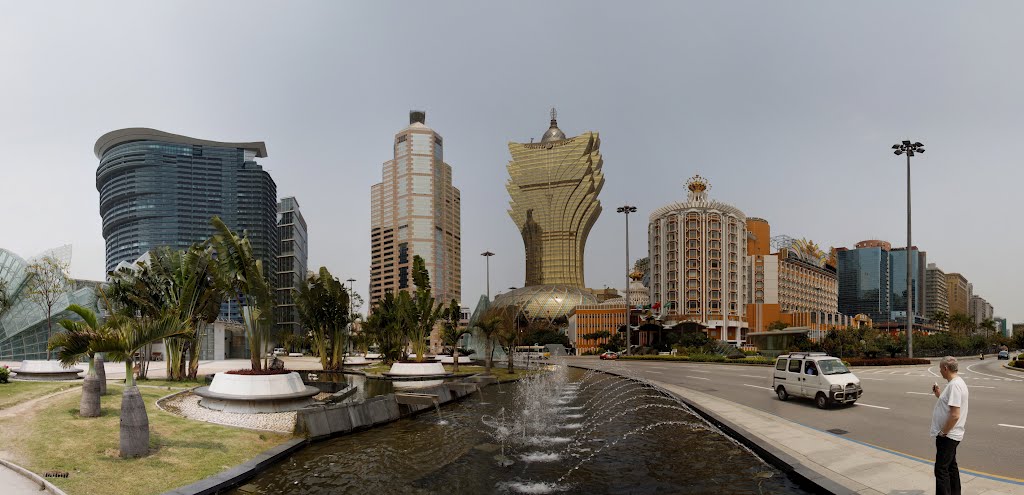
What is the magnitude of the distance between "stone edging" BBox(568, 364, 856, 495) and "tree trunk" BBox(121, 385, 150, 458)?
44.5ft

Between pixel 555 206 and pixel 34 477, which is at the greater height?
pixel 555 206

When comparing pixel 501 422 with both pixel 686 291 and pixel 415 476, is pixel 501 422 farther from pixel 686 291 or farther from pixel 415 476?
pixel 686 291

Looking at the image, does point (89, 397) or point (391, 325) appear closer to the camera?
point (89, 397)

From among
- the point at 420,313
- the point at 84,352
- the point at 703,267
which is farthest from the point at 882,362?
the point at 703,267

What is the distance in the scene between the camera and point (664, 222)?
141125 mm

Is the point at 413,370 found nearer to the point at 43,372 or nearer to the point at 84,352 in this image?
the point at 43,372

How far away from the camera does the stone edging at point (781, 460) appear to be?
9.98 m

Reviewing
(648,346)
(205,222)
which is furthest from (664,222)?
(205,222)

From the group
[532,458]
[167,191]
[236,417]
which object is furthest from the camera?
[167,191]

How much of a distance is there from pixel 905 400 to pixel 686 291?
11941 centimetres

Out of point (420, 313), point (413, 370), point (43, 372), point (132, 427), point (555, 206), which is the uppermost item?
point (555, 206)

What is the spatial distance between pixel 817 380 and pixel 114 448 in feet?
71.1

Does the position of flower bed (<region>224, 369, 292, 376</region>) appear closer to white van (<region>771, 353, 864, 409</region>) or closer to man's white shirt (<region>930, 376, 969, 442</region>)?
man's white shirt (<region>930, 376, 969, 442</region>)

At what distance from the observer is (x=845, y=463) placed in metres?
11.4
